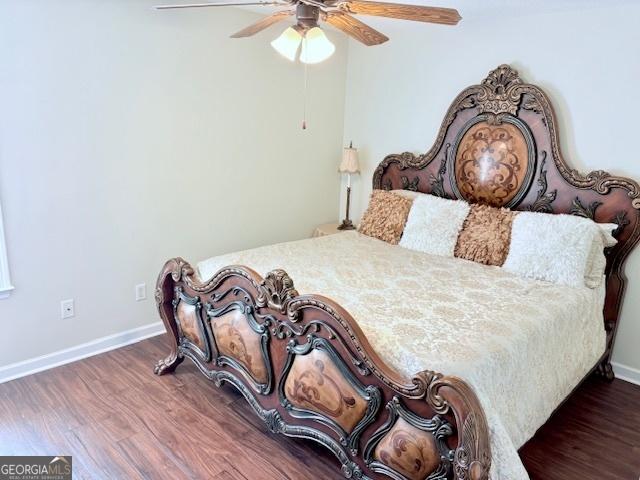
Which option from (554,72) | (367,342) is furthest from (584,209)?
(367,342)

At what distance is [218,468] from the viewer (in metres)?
2.16

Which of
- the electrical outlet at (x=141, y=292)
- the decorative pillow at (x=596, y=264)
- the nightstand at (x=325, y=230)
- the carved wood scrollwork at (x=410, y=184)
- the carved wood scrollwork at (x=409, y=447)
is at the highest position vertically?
the carved wood scrollwork at (x=410, y=184)

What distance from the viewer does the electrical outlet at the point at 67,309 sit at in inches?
118

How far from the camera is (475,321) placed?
2.10 meters

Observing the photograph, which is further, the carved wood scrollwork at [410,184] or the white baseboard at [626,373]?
the carved wood scrollwork at [410,184]

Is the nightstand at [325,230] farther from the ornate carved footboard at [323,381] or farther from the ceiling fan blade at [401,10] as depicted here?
the ceiling fan blade at [401,10]

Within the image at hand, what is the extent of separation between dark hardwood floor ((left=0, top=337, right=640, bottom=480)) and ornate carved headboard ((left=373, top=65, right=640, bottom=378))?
0.70 metres

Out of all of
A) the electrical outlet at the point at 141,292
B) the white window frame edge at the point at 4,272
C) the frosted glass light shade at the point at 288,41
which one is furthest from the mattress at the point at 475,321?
the frosted glass light shade at the point at 288,41

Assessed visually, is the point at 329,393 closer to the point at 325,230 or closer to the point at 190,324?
the point at 190,324

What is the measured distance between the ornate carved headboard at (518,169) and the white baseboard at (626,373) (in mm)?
94

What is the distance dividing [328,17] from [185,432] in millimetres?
2142

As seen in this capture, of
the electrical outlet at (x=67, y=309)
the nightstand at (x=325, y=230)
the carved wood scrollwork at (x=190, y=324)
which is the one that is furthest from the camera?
the nightstand at (x=325, y=230)

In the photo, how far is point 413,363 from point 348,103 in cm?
317

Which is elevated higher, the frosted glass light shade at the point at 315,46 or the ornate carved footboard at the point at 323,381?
the frosted glass light shade at the point at 315,46
